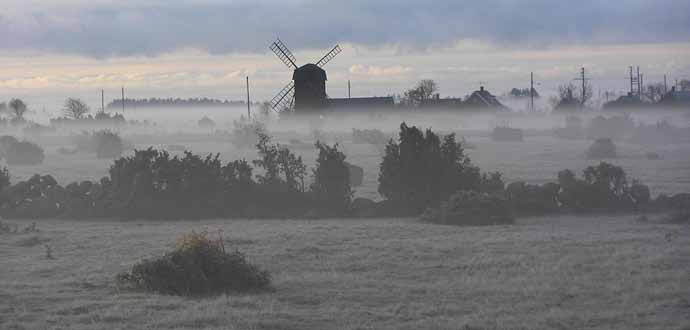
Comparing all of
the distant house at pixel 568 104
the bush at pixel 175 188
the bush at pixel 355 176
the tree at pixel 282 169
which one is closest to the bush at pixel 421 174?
the tree at pixel 282 169

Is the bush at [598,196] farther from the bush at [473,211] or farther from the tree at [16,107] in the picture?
the tree at [16,107]

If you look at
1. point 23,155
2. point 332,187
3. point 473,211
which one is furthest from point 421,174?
point 23,155

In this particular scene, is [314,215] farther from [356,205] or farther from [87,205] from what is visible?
[87,205]

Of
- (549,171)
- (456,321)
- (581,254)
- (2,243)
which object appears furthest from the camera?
(549,171)

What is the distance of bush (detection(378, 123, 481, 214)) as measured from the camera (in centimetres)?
3938

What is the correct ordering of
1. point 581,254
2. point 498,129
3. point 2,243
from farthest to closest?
point 498,129, point 2,243, point 581,254

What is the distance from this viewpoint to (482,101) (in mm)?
129875

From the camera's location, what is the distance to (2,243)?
3077 cm

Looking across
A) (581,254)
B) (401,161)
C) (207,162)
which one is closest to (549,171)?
(401,161)

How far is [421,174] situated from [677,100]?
8230 centimetres

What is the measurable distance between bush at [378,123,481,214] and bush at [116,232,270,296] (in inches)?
722

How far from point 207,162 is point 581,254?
18622 millimetres

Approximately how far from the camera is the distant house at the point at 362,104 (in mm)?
111500

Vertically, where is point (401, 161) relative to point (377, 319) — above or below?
above
